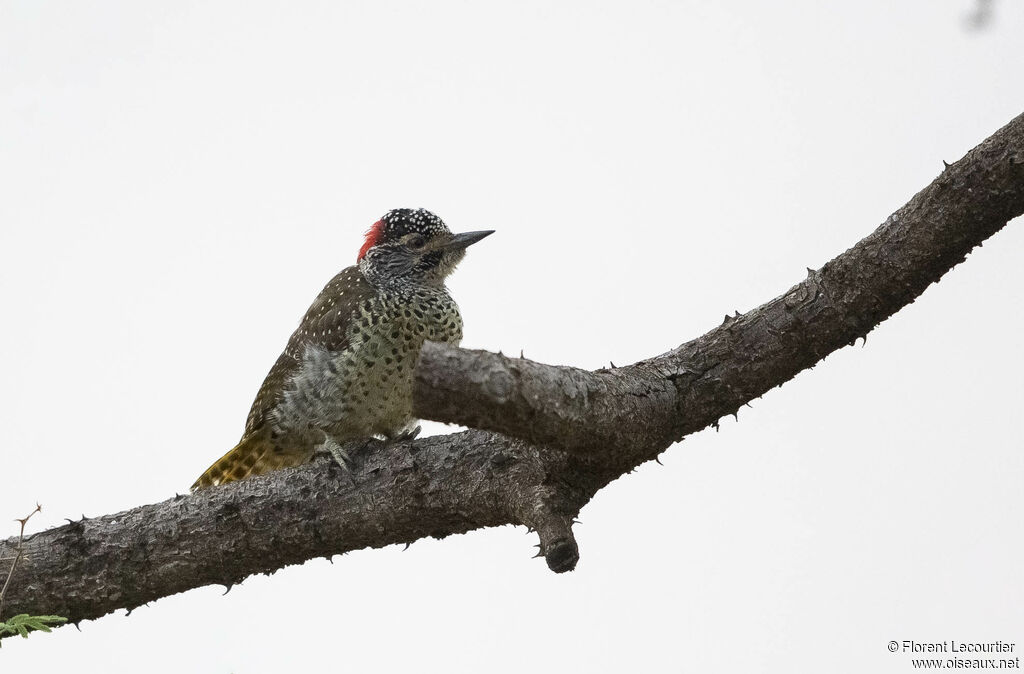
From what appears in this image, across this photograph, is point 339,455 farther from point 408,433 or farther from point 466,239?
point 466,239

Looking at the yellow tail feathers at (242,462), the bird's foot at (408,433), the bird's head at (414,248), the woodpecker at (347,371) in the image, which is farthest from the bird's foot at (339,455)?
the bird's head at (414,248)

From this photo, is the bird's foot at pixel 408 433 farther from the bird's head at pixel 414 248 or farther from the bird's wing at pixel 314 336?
the bird's head at pixel 414 248

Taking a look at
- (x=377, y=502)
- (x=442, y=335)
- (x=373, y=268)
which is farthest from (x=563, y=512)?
(x=373, y=268)

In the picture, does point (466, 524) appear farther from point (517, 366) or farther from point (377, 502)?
point (517, 366)

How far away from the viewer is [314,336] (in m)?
5.70

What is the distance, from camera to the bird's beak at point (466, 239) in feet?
21.0

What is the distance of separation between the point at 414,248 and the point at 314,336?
1.03 m

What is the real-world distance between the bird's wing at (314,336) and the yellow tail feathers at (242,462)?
76 mm

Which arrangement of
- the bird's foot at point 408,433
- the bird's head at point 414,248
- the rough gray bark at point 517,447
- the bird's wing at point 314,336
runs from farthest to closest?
the bird's head at point 414,248, the bird's wing at point 314,336, the bird's foot at point 408,433, the rough gray bark at point 517,447

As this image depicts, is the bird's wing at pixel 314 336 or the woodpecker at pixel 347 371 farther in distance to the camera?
the bird's wing at pixel 314 336

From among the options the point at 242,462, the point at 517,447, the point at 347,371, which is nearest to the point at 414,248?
the point at 347,371

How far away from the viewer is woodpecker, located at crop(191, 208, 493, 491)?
5.39 m

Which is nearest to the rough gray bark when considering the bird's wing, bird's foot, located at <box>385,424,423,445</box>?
bird's foot, located at <box>385,424,423,445</box>

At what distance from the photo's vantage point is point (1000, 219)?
3668mm
